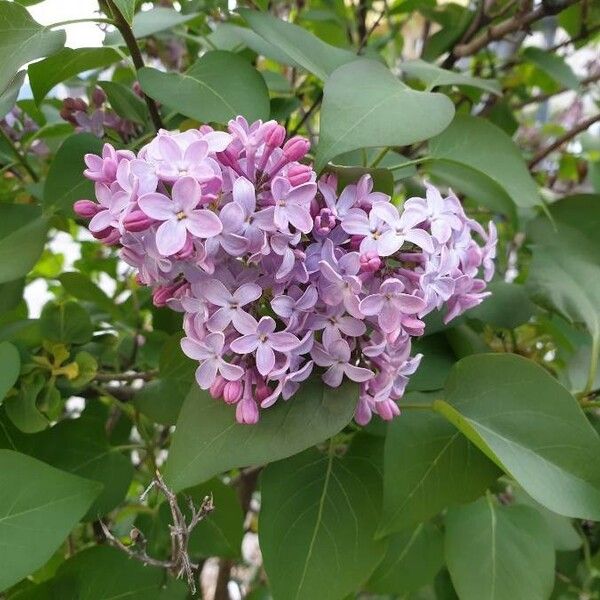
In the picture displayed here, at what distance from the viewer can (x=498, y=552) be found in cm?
59

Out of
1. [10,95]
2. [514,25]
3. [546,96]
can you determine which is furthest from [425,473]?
[546,96]

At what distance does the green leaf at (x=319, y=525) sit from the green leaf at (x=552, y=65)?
567 millimetres

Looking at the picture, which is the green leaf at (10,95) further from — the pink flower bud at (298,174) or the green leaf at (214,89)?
the pink flower bud at (298,174)

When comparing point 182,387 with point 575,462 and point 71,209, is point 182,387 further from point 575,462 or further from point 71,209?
point 575,462

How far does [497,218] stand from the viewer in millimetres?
1174

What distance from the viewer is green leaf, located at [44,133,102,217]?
1.86ft

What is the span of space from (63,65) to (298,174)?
246mm

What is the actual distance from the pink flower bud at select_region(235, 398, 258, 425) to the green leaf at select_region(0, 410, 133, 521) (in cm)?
20

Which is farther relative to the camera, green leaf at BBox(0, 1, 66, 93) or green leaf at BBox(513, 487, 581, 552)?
green leaf at BBox(513, 487, 581, 552)

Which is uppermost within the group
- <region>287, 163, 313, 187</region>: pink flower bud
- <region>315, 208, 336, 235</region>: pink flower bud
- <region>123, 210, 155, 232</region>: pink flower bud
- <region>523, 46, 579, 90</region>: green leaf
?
<region>287, 163, 313, 187</region>: pink flower bud

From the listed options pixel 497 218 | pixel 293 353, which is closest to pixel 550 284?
pixel 293 353

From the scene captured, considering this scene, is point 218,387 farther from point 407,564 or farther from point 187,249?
point 407,564

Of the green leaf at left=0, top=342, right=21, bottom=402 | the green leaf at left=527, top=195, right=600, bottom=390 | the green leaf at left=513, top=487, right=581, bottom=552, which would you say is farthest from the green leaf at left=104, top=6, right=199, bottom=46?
the green leaf at left=513, top=487, right=581, bottom=552

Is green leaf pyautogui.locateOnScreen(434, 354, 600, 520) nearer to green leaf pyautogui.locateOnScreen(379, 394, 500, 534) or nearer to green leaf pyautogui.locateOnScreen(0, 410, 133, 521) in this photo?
green leaf pyautogui.locateOnScreen(379, 394, 500, 534)
